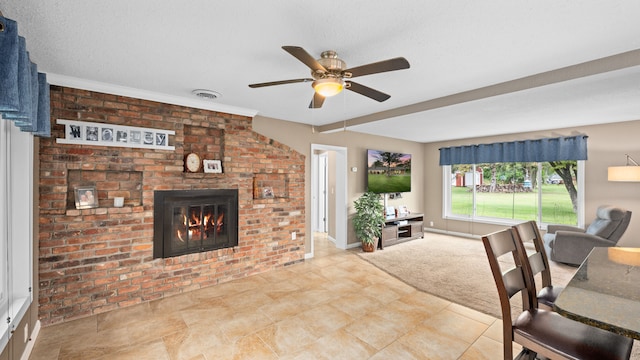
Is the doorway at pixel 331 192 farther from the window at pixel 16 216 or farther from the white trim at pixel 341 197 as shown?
the window at pixel 16 216

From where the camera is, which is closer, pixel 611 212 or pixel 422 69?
pixel 422 69

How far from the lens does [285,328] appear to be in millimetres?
2557

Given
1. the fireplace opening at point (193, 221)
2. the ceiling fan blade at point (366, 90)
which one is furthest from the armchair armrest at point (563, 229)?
the fireplace opening at point (193, 221)

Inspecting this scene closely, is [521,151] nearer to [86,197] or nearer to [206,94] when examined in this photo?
[206,94]

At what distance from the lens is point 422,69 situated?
2457 millimetres

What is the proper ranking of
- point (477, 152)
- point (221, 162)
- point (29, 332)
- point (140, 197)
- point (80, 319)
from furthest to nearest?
point (477, 152)
point (221, 162)
point (140, 197)
point (80, 319)
point (29, 332)

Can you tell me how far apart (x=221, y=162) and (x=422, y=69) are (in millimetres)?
2661

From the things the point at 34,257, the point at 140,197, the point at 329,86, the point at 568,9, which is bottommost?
the point at 34,257

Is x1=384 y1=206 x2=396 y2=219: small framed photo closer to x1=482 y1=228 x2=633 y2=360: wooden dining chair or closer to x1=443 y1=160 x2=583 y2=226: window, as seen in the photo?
x1=443 y1=160 x2=583 y2=226: window

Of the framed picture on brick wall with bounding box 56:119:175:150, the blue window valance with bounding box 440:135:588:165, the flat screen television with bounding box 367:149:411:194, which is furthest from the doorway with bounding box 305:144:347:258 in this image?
the blue window valance with bounding box 440:135:588:165

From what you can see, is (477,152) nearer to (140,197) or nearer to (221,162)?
(221,162)

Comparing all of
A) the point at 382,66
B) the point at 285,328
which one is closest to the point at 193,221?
the point at 285,328

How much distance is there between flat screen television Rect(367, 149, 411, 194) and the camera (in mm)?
5578

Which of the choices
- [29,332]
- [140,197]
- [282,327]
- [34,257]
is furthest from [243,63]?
[29,332]
